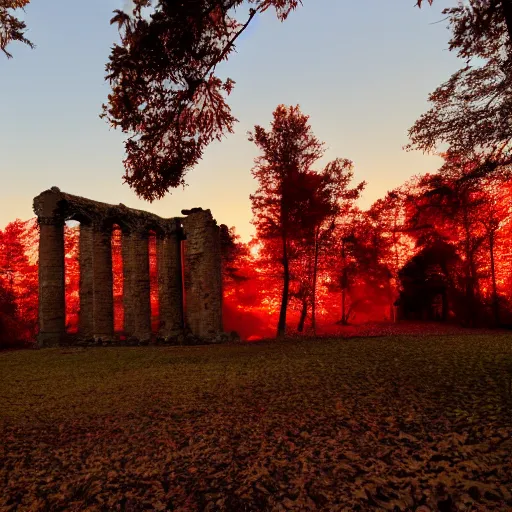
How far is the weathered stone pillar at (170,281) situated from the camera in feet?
76.4

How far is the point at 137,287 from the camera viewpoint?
2230cm

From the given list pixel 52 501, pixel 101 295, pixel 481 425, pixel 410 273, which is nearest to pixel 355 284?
pixel 410 273

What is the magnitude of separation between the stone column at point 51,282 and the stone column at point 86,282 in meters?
1.70

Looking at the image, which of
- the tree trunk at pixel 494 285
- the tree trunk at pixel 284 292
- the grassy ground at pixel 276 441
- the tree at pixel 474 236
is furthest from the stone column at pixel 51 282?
the tree trunk at pixel 494 285

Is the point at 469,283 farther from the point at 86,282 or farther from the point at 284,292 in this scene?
the point at 86,282

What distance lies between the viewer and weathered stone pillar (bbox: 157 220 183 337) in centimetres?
2328

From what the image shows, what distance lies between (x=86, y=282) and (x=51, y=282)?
2.56 m

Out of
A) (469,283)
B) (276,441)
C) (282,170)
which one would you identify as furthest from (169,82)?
(469,283)

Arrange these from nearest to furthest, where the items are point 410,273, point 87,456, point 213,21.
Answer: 1. point 87,456
2. point 213,21
3. point 410,273

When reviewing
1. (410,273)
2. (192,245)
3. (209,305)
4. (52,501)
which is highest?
(192,245)

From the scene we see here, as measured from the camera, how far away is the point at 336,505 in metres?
3.12

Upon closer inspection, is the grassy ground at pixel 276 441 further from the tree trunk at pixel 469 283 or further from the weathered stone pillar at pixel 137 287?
the tree trunk at pixel 469 283

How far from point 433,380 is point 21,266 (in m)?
33.1

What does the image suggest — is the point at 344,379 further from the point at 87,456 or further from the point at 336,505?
the point at 87,456
